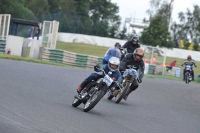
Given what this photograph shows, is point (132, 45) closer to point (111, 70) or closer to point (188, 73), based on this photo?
point (111, 70)

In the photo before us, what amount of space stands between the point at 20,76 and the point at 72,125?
817cm

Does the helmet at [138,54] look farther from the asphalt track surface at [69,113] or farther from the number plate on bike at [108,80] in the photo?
the number plate on bike at [108,80]

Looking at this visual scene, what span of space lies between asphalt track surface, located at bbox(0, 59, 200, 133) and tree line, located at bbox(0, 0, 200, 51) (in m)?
24.8

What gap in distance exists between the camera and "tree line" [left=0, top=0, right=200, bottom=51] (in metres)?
53.0

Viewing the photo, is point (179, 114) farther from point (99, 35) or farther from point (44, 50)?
point (99, 35)

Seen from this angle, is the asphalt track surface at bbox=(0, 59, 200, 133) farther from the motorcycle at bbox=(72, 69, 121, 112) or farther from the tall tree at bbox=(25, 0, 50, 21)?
the tall tree at bbox=(25, 0, 50, 21)

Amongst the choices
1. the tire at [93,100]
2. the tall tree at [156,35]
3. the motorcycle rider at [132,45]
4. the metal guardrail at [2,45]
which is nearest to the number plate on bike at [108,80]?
the tire at [93,100]

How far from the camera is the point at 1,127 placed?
7.97 m

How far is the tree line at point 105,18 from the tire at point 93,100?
2907 centimetres

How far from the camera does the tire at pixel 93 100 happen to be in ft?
37.7

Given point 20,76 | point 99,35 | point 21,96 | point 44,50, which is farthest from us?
point 99,35

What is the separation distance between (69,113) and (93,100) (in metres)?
0.81

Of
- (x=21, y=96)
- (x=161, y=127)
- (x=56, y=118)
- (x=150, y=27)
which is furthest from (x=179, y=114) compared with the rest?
(x=150, y=27)

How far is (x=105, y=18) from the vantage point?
310 feet
